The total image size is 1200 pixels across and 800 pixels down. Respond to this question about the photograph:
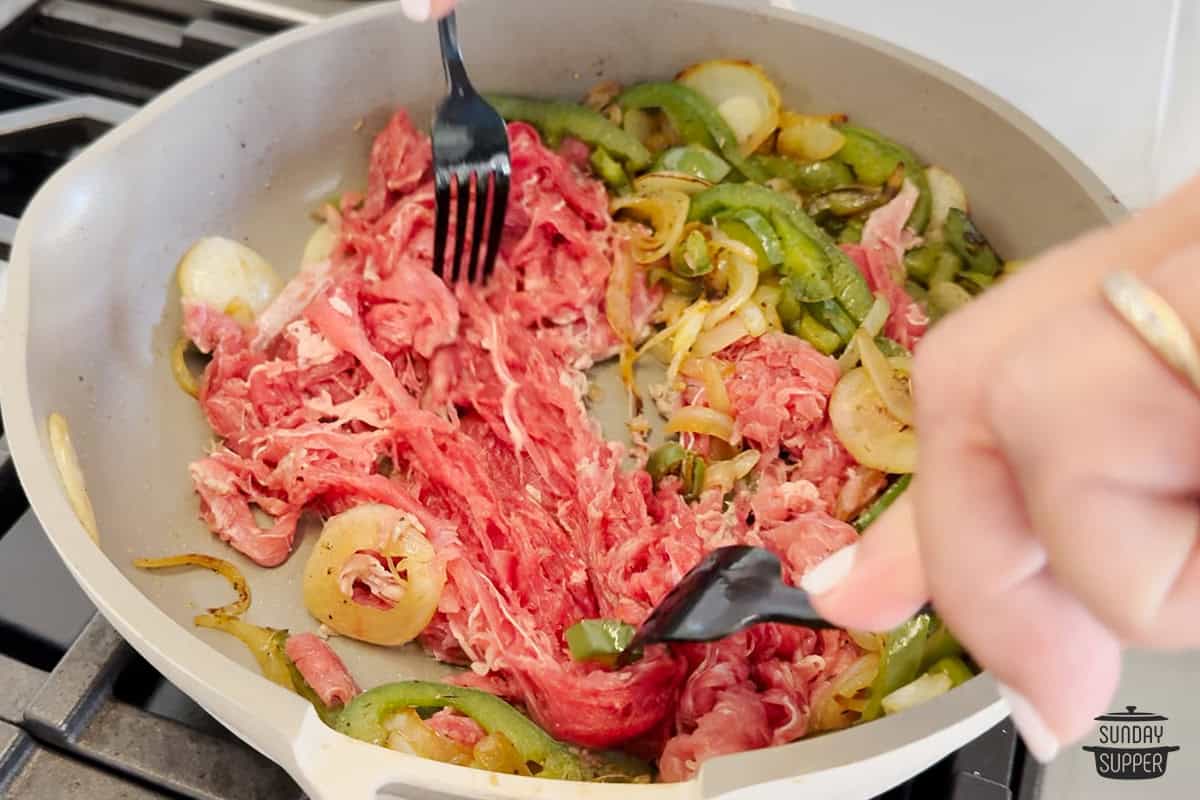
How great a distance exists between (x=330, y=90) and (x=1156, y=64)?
1.65 m

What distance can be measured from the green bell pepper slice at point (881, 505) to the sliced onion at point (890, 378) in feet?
0.32

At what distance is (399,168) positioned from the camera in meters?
1.94

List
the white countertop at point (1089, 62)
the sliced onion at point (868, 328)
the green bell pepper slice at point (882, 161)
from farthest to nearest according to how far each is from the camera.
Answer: the white countertop at point (1089, 62), the green bell pepper slice at point (882, 161), the sliced onion at point (868, 328)

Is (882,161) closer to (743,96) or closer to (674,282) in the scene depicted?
(743,96)

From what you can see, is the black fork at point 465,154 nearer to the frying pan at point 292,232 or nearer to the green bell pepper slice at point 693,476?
the frying pan at point 292,232

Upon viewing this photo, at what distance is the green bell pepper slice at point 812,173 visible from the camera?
1969mm

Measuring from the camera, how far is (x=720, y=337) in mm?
1773

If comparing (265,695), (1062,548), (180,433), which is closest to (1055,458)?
(1062,548)

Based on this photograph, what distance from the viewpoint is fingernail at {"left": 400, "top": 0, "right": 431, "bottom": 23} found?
1656 millimetres

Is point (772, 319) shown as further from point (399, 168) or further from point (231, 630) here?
point (231, 630)

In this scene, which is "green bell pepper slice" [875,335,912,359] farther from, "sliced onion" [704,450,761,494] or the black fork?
the black fork

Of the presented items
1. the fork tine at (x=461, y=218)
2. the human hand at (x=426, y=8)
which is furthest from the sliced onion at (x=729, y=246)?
the human hand at (x=426, y=8)

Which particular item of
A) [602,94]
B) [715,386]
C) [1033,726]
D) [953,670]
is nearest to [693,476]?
[715,386]

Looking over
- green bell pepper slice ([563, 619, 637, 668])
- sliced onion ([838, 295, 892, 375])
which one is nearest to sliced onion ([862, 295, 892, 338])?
sliced onion ([838, 295, 892, 375])
